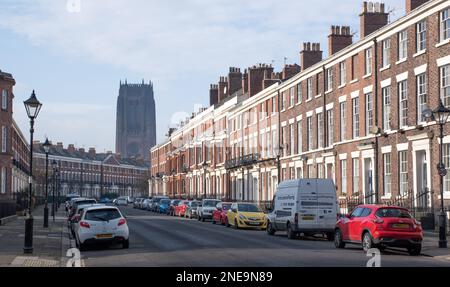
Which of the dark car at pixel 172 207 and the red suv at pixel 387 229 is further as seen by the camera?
the dark car at pixel 172 207

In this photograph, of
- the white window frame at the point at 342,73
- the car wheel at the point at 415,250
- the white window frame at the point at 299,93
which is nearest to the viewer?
the car wheel at the point at 415,250

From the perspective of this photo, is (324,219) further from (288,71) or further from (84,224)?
(288,71)

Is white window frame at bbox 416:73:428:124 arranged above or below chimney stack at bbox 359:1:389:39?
below

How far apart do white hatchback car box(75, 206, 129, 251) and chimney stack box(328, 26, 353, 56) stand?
27.1 meters

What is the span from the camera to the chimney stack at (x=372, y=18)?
143 ft

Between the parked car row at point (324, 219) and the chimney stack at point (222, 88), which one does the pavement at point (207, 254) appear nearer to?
the parked car row at point (324, 219)

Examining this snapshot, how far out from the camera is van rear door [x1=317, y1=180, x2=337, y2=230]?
30.8 meters

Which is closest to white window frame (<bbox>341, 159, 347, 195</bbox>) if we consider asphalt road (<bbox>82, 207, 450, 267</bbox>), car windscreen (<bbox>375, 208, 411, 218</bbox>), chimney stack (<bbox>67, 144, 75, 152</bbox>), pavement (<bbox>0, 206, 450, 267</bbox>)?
pavement (<bbox>0, 206, 450, 267</bbox>)

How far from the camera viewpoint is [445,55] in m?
33.4

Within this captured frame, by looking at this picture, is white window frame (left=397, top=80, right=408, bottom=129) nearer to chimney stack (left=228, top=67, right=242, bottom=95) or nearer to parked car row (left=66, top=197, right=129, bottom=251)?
parked car row (left=66, top=197, right=129, bottom=251)

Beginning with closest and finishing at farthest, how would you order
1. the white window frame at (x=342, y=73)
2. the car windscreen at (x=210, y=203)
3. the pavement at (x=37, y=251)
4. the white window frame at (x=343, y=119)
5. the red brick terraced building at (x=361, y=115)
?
the pavement at (x=37, y=251) → the red brick terraced building at (x=361, y=115) → the white window frame at (x=343, y=119) → the white window frame at (x=342, y=73) → the car windscreen at (x=210, y=203)

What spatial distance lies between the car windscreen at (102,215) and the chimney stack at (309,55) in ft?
105

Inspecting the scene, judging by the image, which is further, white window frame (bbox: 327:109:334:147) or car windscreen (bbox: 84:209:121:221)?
white window frame (bbox: 327:109:334:147)

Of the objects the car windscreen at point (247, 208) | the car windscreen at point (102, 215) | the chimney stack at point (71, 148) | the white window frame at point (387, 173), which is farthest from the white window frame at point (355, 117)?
the chimney stack at point (71, 148)
